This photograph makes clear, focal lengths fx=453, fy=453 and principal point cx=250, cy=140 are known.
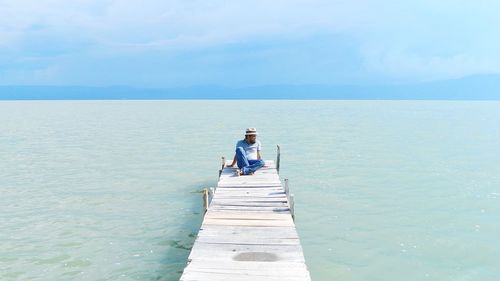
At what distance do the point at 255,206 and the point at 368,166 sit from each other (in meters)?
17.7

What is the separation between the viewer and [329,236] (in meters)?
14.4

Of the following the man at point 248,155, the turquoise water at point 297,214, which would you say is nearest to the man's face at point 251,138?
the man at point 248,155

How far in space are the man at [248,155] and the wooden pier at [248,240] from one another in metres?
2.04

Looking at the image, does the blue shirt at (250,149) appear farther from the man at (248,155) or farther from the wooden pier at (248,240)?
the wooden pier at (248,240)

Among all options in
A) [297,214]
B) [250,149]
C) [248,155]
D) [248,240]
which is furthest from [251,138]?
[248,240]

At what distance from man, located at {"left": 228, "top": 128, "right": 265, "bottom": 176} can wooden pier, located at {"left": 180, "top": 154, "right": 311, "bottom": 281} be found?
2.04 meters

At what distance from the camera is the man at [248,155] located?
666 inches

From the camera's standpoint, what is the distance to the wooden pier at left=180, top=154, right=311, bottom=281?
812cm

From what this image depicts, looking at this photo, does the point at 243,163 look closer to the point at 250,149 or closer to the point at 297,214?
the point at 250,149

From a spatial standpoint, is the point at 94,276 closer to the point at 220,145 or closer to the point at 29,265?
the point at 29,265

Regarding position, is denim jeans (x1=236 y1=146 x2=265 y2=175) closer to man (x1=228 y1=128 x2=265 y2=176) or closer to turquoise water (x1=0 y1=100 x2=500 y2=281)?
man (x1=228 y1=128 x2=265 y2=176)

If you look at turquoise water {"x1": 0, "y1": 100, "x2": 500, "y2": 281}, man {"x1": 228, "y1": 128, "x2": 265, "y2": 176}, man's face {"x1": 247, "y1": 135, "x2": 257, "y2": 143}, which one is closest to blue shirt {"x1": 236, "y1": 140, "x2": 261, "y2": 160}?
man {"x1": 228, "y1": 128, "x2": 265, "y2": 176}

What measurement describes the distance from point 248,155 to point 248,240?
26.0 feet

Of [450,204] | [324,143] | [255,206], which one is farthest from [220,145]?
[255,206]
